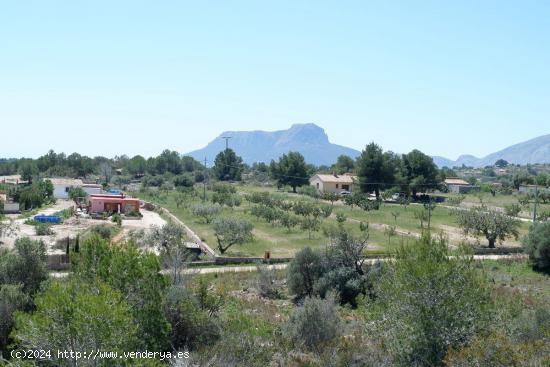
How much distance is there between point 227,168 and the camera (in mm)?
104312

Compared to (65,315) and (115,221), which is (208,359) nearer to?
(65,315)

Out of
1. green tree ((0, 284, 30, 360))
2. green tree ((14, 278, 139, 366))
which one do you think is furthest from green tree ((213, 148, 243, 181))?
green tree ((14, 278, 139, 366))

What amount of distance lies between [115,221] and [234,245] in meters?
16.2

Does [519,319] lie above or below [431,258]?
below

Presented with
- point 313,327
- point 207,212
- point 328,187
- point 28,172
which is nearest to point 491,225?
point 207,212

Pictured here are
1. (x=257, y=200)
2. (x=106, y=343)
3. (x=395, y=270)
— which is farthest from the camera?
(x=257, y=200)

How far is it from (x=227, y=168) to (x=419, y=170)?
4561cm

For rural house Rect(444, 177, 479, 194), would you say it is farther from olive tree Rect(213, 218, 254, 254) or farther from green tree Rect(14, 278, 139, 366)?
green tree Rect(14, 278, 139, 366)

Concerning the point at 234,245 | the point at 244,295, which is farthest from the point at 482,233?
the point at 244,295

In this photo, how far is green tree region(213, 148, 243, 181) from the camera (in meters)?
104

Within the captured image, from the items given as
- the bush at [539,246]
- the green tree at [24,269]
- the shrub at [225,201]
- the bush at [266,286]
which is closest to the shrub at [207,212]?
the shrub at [225,201]

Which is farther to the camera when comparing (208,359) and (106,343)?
(208,359)

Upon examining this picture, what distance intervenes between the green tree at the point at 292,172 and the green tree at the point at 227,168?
23.5 meters

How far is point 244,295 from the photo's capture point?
22.3 m
